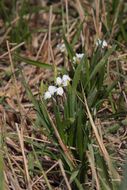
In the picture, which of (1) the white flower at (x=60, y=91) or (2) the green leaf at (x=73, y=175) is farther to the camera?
(1) the white flower at (x=60, y=91)

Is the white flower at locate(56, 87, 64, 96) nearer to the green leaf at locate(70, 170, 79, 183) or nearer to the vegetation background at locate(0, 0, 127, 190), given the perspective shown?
the vegetation background at locate(0, 0, 127, 190)

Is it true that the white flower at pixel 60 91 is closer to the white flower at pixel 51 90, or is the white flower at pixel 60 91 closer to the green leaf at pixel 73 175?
the white flower at pixel 51 90

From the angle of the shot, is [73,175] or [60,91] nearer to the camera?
[73,175]

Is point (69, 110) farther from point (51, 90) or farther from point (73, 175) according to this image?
point (73, 175)

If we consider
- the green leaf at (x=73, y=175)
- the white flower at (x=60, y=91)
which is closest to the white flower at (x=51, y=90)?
the white flower at (x=60, y=91)

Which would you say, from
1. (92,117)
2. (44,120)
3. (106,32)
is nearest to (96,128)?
(92,117)

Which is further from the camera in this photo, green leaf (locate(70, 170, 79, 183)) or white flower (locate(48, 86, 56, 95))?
white flower (locate(48, 86, 56, 95))

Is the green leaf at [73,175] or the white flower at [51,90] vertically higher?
the white flower at [51,90]

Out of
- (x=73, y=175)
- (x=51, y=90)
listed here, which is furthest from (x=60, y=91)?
(x=73, y=175)

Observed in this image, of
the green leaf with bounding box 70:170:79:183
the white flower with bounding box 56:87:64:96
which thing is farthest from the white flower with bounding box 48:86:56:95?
the green leaf with bounding box 70:170:79:183
